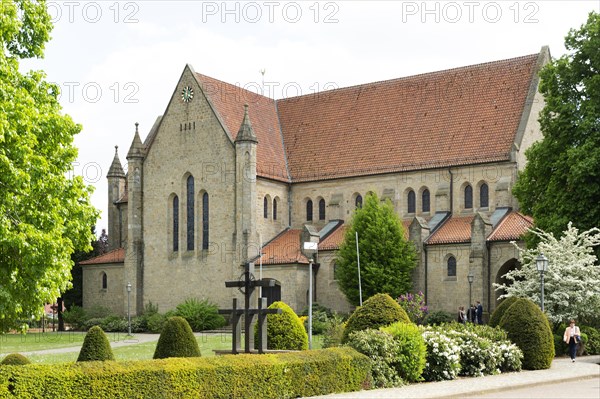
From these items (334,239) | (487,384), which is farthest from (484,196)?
(487,384)

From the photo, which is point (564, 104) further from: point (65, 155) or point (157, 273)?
point (157, 273)

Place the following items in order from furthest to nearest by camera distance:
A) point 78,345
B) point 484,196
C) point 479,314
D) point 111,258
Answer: point 111,258 → point 484,196 → point 479,314 → point 78,345

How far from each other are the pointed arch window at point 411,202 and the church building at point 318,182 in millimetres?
67

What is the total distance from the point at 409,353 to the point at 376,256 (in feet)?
97.6

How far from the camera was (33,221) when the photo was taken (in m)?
23.5

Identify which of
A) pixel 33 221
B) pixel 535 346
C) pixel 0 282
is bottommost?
pixel 535 346

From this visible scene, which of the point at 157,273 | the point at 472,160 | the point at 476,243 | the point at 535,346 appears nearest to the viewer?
the point at 535,346

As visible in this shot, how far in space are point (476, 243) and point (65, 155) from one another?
32.5m

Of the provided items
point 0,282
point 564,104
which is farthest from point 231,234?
point 0,282

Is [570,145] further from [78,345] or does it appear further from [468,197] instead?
[78,345]

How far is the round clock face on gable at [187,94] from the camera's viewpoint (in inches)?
2475

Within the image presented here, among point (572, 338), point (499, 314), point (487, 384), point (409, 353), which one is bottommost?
point (487, 384)

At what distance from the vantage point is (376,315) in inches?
1064

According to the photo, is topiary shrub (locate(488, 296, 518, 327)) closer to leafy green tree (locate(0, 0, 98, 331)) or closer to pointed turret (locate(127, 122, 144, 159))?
leafy green tree (locate(0, 0, 98, 331))
